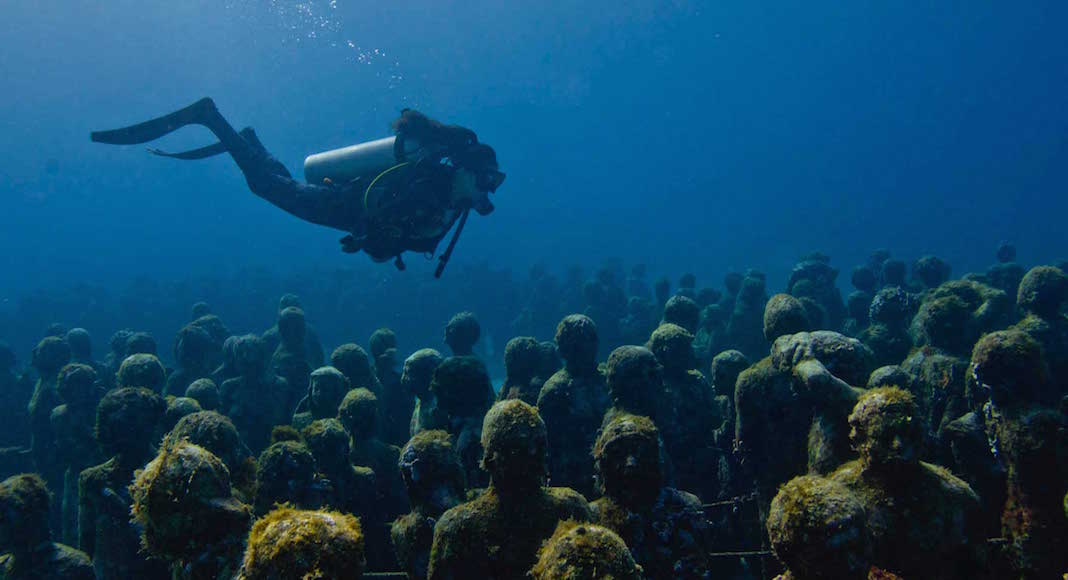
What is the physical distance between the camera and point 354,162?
12.1 m

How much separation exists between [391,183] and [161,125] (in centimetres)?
685

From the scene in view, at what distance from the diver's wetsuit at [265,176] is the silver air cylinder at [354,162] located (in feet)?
0.88

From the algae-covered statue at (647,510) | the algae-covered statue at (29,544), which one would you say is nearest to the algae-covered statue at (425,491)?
the algae-covered statue at (647,510)

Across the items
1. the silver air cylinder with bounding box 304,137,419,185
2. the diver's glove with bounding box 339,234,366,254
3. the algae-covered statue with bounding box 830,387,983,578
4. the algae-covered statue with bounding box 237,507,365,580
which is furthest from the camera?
the silver air cylinder with bounding box 304,137,419,185

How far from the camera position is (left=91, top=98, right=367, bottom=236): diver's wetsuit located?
12320mm

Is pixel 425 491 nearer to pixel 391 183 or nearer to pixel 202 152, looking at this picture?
pixel 391 183

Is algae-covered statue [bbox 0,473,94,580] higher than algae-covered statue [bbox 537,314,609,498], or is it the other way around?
algae-covered statue [bbox 537,314,609,498]

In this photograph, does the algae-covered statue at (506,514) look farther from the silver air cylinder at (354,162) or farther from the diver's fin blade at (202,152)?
the diver's fin blade at (202,152)

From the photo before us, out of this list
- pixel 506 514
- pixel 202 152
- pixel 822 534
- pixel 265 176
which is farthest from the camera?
pixel 202 152

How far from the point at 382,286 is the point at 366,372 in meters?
20.9

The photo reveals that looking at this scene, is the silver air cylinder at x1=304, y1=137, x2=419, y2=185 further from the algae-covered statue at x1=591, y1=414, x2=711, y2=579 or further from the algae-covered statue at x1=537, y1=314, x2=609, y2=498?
the algae-covered statue at x1=591, y1=414, x2=711, y2=579

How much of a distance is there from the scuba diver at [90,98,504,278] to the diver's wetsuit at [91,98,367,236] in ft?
0.08

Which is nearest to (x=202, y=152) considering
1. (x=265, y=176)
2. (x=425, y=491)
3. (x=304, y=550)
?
(x=265, y=176)

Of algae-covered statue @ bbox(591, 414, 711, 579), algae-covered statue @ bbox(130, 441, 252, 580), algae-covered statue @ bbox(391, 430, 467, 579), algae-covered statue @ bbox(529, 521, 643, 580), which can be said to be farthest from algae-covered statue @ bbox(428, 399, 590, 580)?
algae-covered statue @ bbox(130, 441, 252, 580)
